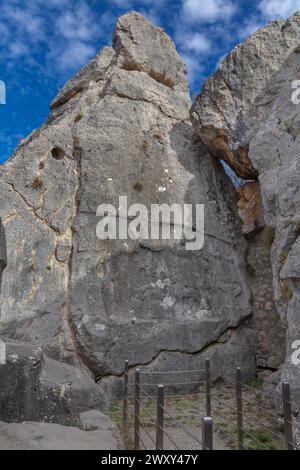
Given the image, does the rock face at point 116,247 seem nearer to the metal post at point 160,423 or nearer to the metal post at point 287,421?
the metal post at point 160,423

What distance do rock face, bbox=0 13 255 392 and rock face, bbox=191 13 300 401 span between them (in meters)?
0.99

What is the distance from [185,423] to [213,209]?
516 cm

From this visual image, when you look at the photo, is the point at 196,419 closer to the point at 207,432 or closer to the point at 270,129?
the point at 207,432

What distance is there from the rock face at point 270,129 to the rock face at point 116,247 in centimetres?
99

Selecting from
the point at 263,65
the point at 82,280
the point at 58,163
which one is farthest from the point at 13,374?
the point at 263,65

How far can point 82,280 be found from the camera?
8.67 m

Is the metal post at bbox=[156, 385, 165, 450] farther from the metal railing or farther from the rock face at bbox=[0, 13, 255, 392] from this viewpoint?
the rock face at bbox=[0, 13, 255, 392]

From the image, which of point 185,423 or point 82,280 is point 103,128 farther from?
point 185,423

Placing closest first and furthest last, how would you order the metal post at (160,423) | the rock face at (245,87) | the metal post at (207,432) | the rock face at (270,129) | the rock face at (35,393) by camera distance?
the metal post at (207,432) → the metal post at (160,423) → the rock face at (35,393) → the rock face at (270,129) → the rock face at (245,87)

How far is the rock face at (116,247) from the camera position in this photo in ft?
27.6

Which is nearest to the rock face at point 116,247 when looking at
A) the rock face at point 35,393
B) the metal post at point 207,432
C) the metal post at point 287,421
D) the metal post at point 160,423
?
the rock face at point 35,393

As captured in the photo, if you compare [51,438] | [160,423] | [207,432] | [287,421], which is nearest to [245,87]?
[287,421]

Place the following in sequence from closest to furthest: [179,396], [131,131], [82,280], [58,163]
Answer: [179,396] → [82,280] → [58,163] → [131,131]
